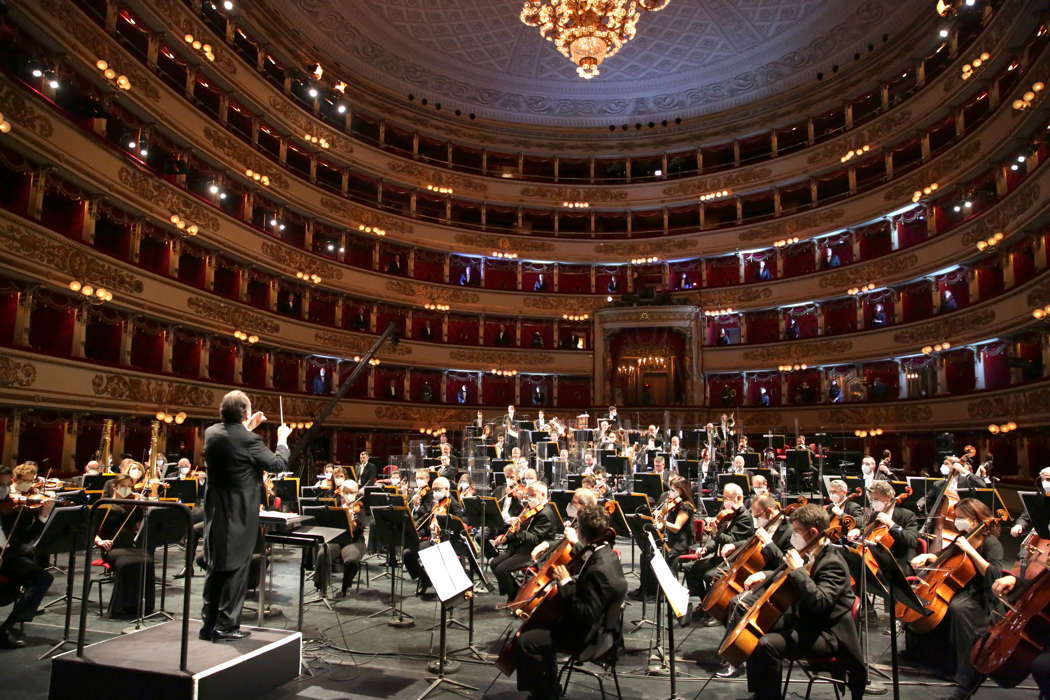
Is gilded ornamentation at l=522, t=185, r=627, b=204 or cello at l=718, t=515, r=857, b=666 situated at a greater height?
gilded ornamentation at l=522, t=185, r=627, b=204

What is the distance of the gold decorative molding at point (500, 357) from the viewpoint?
30.2m

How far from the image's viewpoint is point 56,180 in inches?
621

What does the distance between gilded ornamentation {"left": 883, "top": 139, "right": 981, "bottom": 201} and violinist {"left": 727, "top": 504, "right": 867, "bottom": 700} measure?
20.1 meters

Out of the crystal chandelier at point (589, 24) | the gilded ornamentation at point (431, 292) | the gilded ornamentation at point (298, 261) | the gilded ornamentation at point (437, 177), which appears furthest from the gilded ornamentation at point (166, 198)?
the crystal chandelier at point (589, 24)

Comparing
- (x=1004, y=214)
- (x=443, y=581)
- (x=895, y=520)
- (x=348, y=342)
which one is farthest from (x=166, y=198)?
(x=1004, y=214)

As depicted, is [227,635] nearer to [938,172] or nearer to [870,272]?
[938,172]

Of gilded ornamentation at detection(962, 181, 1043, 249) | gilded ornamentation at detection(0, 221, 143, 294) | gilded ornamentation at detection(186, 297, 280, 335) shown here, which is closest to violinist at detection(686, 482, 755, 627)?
gilded ornamentation at detection(962, 181, 1043, 249)

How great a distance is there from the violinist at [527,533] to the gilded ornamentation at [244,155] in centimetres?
1828

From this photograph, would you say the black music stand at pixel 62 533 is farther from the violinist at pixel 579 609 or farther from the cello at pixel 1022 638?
the cello at pixel 1022 638

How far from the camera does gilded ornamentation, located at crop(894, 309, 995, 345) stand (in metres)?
20.2

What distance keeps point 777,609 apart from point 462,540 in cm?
437

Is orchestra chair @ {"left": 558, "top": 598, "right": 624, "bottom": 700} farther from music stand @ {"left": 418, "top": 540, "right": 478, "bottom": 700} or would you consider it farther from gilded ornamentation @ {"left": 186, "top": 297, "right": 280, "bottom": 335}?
gilded ornamentation @ {"left": 186, "top": 297, "right": 280, "bottom": 335}

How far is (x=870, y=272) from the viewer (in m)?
25.6

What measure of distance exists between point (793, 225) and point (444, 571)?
26678 mm
